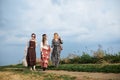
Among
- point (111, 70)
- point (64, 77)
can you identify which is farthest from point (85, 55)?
point (64, 77)

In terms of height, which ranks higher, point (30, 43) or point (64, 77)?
point (30, 43)

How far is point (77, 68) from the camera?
1898 cm

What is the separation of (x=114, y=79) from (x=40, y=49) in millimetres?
6771

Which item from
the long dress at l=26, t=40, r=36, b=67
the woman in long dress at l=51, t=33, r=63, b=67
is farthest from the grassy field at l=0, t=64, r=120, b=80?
the long dress at l=26, t=40, r=36, b=67

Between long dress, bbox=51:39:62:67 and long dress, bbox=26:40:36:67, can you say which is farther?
long dress, bbox=51:39:62:67

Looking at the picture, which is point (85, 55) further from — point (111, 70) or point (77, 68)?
point (111, 70)

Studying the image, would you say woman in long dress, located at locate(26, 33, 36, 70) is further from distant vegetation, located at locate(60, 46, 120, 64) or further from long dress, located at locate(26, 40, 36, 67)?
distant vegetation, located at locate(60, 46, 120, 64)

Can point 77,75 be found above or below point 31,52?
below

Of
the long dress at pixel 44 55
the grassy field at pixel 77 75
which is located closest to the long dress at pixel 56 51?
the long dress at pixel 44 55

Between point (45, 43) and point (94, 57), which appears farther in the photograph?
point (94, 57)

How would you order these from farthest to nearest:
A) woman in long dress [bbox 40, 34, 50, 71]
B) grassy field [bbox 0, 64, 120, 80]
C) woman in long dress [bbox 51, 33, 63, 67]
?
1. woman in long dress [bbox 51, 33, 63, 67]
2. woman in long dress [bbox 40, 34, 50, 71]
3. grassy field [bbox 0, 64, 120, 80]

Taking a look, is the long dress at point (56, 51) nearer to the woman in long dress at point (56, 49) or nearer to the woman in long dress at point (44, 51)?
the woman in long dress at point (56, 49)

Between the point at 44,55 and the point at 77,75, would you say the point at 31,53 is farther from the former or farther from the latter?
the point at 77,75

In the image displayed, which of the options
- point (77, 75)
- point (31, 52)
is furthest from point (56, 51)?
point (77, 75)
